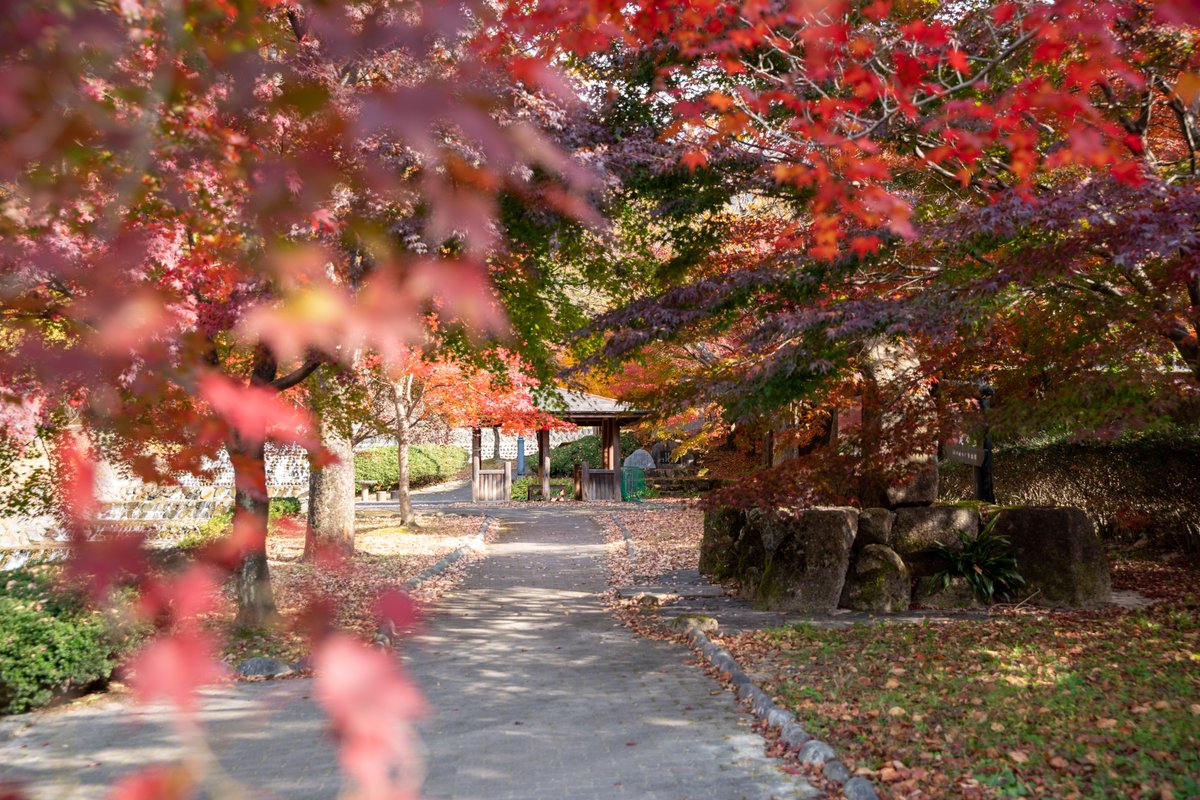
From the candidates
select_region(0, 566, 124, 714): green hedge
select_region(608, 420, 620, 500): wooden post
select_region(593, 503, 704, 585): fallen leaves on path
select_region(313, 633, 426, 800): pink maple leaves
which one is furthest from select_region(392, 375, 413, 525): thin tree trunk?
select_region(313, 633, 426, 800): pink maple leaves

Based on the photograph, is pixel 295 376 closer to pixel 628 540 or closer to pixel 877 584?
pixel 877 584

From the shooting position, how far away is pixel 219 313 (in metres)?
7.72

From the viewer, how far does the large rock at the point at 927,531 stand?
1048 centimetres

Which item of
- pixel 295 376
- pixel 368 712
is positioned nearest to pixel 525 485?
pixel 295 376

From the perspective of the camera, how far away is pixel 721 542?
13469 mm

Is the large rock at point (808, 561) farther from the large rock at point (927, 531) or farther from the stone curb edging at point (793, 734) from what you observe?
the stone curb edging at point (793, 734)

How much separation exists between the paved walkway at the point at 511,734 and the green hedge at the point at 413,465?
2210 centimetres

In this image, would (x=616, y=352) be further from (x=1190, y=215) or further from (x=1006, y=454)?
(x=1006, y=454)

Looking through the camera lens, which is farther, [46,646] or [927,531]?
[927,531]

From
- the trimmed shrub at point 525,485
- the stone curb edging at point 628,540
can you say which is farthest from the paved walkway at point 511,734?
the trimmed shrub at point 525,485

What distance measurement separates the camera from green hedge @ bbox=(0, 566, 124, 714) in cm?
636

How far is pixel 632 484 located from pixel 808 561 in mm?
20400

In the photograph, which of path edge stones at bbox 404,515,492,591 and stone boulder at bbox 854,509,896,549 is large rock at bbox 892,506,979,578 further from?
path edge stones at bbox 404,515,492,591

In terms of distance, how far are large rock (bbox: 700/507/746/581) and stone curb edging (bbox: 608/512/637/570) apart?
1443 millimetres
